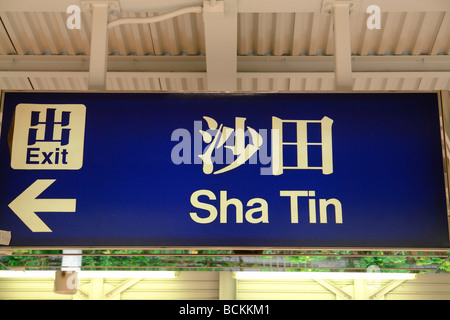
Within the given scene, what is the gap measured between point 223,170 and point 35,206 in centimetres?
90

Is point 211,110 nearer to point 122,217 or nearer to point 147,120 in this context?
point 147,120

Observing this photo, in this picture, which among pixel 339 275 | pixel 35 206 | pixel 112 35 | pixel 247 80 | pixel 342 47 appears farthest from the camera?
pixel 247 80

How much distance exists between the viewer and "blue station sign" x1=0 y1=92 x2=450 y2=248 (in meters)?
2.71

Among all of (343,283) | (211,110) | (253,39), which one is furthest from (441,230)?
(343,283)

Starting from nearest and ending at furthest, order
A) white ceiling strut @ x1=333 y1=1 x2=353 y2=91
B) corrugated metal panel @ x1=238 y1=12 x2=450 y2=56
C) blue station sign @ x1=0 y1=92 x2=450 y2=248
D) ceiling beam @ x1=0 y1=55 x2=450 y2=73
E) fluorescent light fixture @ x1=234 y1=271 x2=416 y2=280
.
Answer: blue station sign @ x1=0 y1=92 x2=450 y2=248, white ceiling strut @ x1=333 y1=1 x2=353 y2=91, fluorescent light fixture @ x1=234 y1=271 x2=416 y2=280, corrugated metal panel @ x1=238 y1=12 x2=450 y2=56, ceiling beam @ x1=0 y1=55 x2=450 y2=73

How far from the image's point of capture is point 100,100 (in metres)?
3.05

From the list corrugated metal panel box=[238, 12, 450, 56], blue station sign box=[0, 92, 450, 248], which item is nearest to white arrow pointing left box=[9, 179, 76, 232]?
blue station sign box=[0, 92, 450, 248]

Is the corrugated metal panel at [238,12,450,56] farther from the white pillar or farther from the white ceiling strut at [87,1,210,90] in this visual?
the white pillar

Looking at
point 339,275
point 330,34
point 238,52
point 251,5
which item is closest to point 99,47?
point 251,5

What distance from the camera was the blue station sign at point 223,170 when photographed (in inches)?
107

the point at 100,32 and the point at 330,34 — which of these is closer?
the point at 100,32

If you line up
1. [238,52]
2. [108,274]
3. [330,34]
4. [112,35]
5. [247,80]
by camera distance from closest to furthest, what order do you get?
1. [330,34]
2. [112,35]
3. [238,52]
4. [247,80]
5. [108,274]

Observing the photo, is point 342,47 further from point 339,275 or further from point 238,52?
point 238,52

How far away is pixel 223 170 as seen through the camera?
9.32ft
